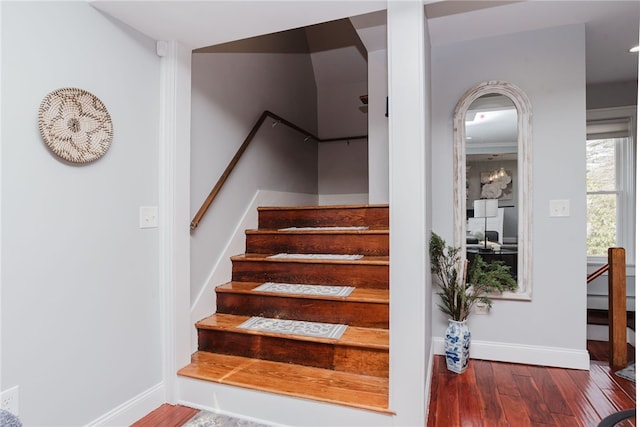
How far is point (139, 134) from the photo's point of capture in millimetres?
1868

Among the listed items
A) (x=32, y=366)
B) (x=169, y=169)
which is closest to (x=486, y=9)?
(x=169, y=169)

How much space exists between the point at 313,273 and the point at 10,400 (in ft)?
5.31

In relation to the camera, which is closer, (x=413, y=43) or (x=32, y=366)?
(x=32, y=366)

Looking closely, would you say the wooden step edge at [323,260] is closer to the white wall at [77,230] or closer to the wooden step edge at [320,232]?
the wooden step edge at [320,232]

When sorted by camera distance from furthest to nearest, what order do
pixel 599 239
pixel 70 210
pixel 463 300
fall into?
pixel 599 239 → pixel 463 300 → pixel 70 210

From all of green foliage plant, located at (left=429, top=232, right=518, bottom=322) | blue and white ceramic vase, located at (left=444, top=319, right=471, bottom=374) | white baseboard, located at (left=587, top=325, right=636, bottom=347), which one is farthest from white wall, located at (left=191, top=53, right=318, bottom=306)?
white baseboard, located at (left=587, top=325, right=636, bottom=347)

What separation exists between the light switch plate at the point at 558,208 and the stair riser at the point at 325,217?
1120 mm

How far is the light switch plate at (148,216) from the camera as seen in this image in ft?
6.21

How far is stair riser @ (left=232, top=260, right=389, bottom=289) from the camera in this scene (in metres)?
2.34

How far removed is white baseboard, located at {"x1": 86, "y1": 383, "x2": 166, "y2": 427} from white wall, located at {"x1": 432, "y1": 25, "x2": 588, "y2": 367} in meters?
Answer: 2.12

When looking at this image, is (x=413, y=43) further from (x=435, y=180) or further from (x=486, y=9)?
(x=435, y=180)

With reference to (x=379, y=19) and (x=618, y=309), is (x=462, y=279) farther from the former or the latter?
(x=379, y=19)

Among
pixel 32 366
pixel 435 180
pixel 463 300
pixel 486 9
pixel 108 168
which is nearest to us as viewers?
pixel 32 366

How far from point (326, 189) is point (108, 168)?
10.3 feet
